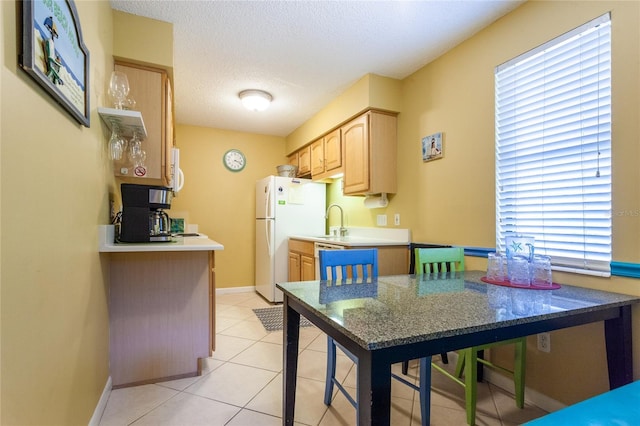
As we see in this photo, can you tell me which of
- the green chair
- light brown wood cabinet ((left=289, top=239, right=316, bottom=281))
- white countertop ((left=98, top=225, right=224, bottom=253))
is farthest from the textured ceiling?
light brown wood cabinet ((left=289, top=239, right=316, bottom=281))

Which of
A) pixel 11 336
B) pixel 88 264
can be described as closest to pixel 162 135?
Answer: pixel 88 264

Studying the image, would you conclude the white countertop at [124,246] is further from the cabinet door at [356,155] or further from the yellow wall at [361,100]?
the yellow wall at [361,100]

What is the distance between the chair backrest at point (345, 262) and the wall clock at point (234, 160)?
10.8 feet

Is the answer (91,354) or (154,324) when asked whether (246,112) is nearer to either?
(154,324)

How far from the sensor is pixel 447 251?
2.03m

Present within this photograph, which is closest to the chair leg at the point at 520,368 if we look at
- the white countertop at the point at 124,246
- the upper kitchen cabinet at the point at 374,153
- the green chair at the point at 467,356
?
the green chair at the point at 467,356

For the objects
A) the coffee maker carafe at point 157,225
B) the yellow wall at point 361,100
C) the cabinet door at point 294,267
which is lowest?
the cabinet door at point 294,267

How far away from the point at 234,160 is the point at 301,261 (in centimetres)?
199

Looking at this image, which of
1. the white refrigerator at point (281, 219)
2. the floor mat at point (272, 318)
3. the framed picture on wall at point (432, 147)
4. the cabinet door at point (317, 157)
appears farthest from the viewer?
the white refrigerator at point (281, 219)

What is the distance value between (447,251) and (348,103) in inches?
74.1

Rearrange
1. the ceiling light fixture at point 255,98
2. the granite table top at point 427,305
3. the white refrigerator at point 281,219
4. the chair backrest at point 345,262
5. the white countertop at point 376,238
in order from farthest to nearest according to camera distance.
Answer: the white refrigerator at point 281,219
the ceiling light fixture at point 255,98
the white countertop at point 376,238
the chair backrest at point 345,262
the granite table top at point 427,305

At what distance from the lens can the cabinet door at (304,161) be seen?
4250 millimetres

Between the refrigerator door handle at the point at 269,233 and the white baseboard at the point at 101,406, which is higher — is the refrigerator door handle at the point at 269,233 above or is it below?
above

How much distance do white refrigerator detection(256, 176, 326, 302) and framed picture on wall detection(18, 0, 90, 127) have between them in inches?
103
